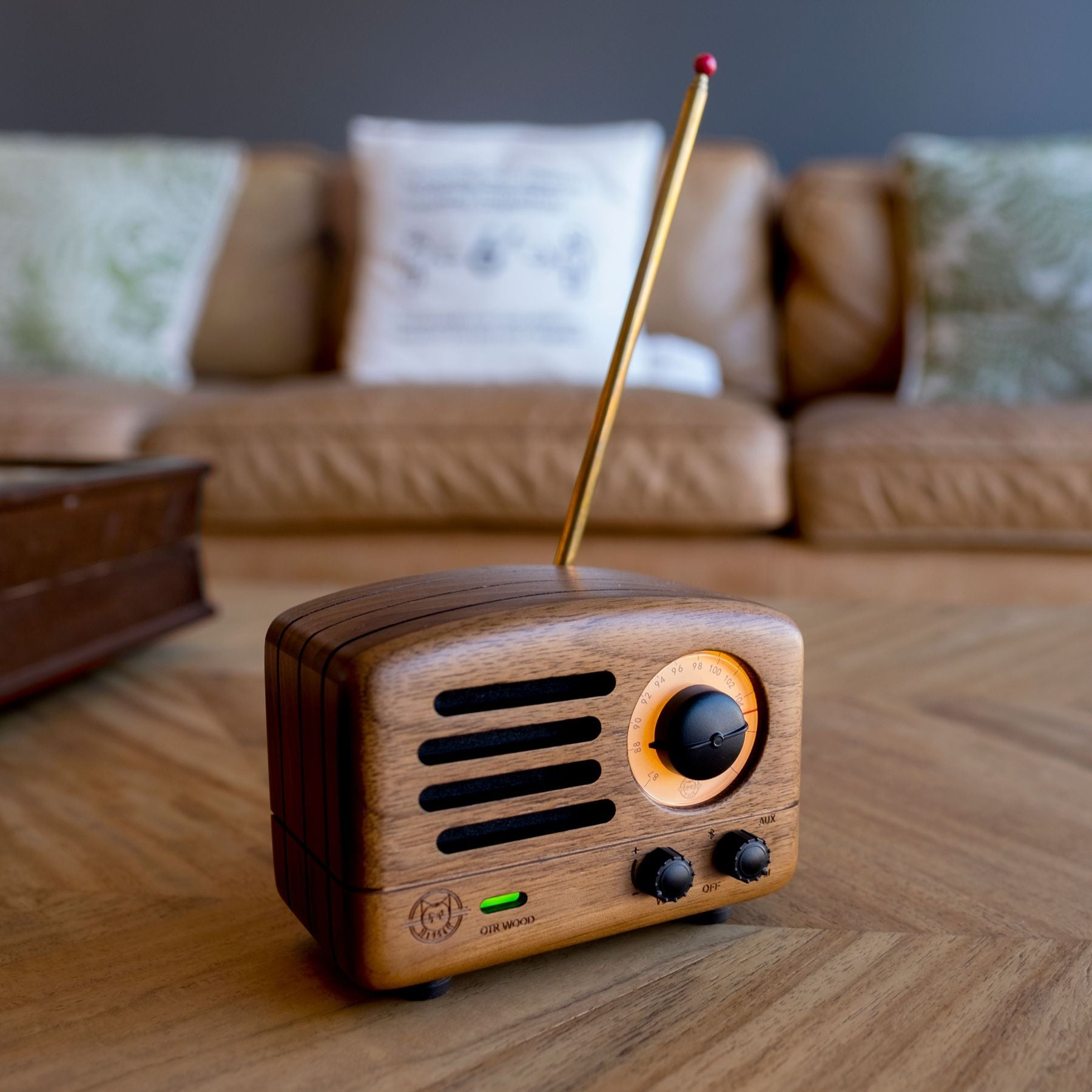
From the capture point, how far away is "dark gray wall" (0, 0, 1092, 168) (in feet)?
8.50

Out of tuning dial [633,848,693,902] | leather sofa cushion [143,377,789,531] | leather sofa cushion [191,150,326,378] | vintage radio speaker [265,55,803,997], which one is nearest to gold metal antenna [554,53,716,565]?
vintage radio speaker [265,55,803,997]

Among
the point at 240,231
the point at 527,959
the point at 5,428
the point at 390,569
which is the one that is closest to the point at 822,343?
the point at 390,569

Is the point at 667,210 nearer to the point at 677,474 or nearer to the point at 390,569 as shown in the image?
the point at 677,474

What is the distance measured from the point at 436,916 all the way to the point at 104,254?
6.81 feet

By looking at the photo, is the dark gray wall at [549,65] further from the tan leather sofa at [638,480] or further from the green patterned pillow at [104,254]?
the tan leather sofa at [638,480]

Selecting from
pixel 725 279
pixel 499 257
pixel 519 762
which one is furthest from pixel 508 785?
pixel 725 279

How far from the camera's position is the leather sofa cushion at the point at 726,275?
228cm

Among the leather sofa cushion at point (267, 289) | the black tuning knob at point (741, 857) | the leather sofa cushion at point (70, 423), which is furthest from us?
the leather sofa cushion at point (267, 289)

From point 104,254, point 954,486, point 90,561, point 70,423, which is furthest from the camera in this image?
point 104,254

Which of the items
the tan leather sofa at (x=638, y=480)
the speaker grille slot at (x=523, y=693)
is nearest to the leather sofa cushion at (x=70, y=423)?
the tan leather sofa at (x=638, y=480)

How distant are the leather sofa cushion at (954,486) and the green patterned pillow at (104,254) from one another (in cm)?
134

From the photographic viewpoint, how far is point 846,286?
88.3 inches

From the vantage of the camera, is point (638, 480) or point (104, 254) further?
point (104, 254)

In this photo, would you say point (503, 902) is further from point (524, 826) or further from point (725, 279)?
point (725, 279)
